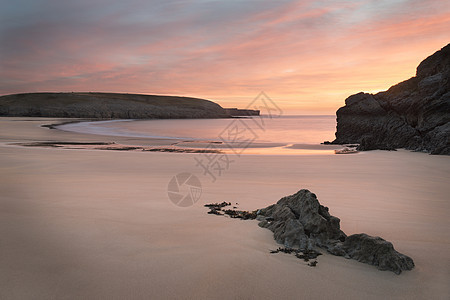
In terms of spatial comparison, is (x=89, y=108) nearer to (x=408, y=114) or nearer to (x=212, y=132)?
(x=212, y=132)

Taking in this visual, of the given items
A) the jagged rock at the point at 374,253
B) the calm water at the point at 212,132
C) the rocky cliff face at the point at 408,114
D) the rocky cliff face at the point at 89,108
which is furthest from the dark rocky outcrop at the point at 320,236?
the rocky cliff face at the point at 89,108

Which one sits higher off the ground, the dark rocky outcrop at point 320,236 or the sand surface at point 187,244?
the dark rocky outcrop at point 320,236

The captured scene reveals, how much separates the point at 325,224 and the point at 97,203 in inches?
159

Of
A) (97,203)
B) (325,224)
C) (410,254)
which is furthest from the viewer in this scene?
(97,203)

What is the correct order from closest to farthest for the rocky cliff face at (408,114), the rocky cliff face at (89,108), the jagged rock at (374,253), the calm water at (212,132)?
the jagged rock at (374,253)
the rocky cliff face at (408,114)
the calm water at (212,132)
the rocky cliff face at (89,108)

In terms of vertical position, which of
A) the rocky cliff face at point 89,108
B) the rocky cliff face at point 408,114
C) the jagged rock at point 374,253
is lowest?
the jagged rock at point 374,253

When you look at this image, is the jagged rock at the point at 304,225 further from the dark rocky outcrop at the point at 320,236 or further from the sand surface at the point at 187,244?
the sand surface at the point at 187,244

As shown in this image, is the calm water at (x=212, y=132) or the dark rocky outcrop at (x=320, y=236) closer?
the dark rocky outcrop at (x=320, y=236)

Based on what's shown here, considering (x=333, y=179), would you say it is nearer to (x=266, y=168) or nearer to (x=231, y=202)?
(x=266, y=168)

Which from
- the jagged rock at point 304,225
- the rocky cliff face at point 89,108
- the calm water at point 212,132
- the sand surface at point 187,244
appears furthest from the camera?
the rocky cliff face at point 89,108

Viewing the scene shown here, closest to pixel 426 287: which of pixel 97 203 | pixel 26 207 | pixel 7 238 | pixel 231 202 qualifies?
pixel 231 202

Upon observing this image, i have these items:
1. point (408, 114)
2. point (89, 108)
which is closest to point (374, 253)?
point (408, 114)

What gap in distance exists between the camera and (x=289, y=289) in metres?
2.95

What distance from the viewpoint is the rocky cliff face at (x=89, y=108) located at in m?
114
